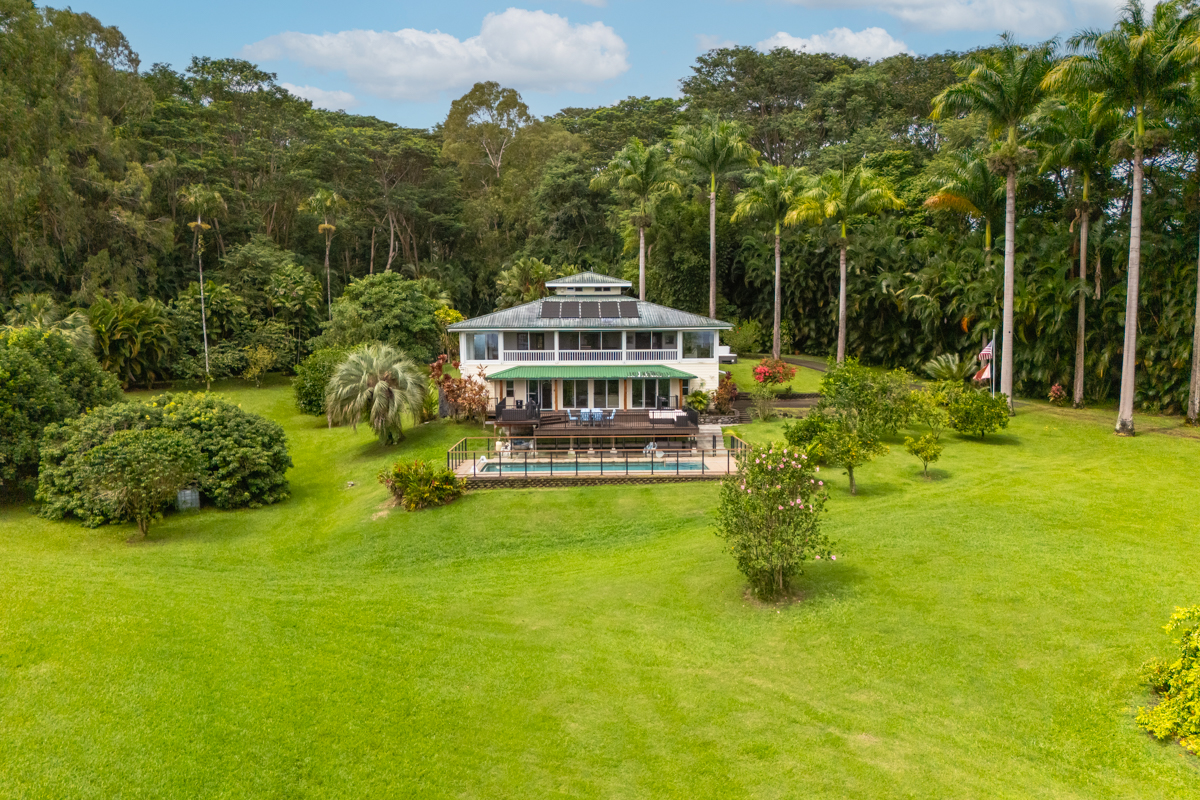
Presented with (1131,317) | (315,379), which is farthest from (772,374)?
(315,379)

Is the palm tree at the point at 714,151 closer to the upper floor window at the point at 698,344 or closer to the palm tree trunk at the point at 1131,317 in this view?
the upper floor window at the point at 698,344

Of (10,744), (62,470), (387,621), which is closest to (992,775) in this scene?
(387,621)

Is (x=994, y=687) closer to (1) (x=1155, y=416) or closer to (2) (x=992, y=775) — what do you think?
(2) (x=992, y=775)

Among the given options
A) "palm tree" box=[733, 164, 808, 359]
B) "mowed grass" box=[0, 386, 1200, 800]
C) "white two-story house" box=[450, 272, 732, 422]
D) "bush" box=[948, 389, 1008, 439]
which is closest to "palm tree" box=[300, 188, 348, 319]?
"white two-story house" box=[450, 272, 732, 422]

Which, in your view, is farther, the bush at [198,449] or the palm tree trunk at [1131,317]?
the palm tree trunk at [1131,317]

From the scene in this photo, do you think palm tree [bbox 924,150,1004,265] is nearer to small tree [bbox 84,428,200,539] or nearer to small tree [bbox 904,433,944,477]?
small tree [bbox 904,433,944,477]

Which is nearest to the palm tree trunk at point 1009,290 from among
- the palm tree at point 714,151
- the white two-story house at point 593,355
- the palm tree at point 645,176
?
the white two-story house at point 593,355

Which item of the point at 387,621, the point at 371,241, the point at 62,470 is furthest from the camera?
the point at 371,241
